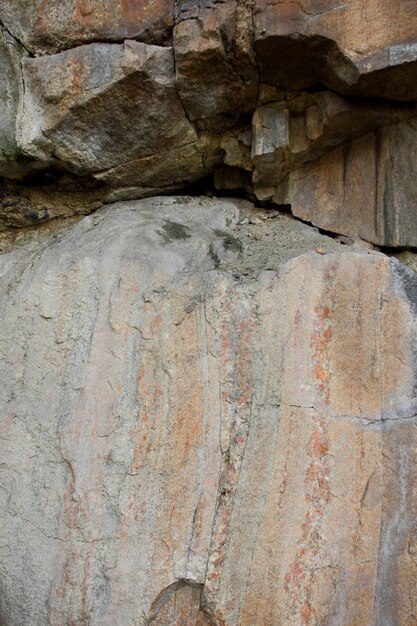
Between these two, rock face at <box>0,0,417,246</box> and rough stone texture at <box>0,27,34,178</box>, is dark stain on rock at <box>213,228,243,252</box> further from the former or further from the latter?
rough stone texture at <box>0,27,34,178</box>

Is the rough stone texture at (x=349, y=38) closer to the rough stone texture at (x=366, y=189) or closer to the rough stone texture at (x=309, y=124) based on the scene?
the rough stone texture at (x=309, y=124)

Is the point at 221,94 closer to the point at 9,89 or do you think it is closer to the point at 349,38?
the point at 349,38

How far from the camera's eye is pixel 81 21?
3.01m

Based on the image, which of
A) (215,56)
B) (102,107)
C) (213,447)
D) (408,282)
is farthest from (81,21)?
(213,447)

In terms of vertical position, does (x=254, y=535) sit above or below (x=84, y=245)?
below

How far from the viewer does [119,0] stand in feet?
9.72

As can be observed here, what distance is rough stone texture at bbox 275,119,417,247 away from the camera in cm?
299

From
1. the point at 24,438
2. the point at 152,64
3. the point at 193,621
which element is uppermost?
the point at 152,64

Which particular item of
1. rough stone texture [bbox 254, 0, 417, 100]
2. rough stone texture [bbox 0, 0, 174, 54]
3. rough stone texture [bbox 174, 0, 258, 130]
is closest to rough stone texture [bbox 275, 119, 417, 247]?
rough stone texture [bbox 254, 0, 417, 100]

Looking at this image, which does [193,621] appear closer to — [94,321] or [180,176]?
[94,321]

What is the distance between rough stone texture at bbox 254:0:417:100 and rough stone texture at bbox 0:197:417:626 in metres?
0.74

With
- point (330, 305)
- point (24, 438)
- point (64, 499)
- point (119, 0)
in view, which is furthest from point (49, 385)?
point (119, 0)

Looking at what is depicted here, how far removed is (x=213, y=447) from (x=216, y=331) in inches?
17.8

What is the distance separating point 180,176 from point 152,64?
0.60 m
